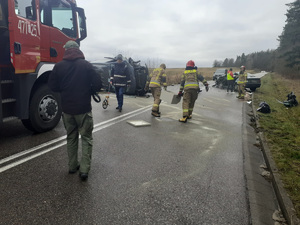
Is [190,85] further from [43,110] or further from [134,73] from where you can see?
[134,73]

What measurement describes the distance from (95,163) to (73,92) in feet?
4.31

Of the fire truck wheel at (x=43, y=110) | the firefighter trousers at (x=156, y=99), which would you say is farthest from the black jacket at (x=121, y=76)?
the fire truck wheel at (x=43, y=110)

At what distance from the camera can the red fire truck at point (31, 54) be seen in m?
4.25

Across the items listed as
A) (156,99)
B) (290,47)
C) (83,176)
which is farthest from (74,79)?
(290,47)

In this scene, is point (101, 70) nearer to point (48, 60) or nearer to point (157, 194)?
point (48, 60)

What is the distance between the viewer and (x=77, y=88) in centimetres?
333

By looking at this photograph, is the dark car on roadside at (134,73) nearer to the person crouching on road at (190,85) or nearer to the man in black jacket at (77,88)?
the person crouching on road at (190,85)

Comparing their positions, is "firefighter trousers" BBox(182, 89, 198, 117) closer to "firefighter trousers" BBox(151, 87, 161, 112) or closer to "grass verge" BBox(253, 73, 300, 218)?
"firefighter trousers" BBox(151, 87, 161, 112)

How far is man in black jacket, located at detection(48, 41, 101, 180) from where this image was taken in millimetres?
3316

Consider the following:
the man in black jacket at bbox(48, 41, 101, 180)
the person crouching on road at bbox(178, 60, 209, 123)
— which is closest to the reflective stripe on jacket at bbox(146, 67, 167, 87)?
the person crouching on road at bbox(178, 60, 209, 123)

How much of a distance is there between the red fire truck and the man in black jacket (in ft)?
5.07

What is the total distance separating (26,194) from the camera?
2.88m

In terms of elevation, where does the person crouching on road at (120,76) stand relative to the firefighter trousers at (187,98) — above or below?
above

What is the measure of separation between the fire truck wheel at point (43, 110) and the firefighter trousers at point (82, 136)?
1.95m
